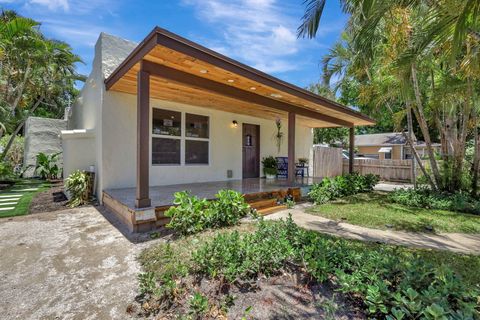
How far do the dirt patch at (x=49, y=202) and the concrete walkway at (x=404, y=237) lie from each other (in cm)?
573

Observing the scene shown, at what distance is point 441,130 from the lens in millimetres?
8062

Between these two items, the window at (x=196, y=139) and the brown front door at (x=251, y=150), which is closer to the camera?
the window at (x=196, y=139)

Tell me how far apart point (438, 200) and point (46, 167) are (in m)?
14.3

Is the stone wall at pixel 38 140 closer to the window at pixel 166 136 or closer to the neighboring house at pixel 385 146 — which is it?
the window at pixel 166 136

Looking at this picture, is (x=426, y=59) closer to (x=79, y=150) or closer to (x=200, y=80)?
(x=200, y=80)

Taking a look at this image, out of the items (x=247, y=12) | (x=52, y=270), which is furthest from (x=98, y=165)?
(x=247, y=12)

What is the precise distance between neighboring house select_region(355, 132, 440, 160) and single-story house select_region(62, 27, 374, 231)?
14352 millimetres

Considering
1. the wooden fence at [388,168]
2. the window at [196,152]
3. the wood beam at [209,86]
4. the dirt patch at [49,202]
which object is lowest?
the dirt patch at [49,202]

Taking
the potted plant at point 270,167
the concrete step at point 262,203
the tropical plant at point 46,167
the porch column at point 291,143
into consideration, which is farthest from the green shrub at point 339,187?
the tropical plant at point 46,167

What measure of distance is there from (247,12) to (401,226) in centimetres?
620

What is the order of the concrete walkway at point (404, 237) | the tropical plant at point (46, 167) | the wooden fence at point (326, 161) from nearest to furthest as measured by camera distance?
the concrete walkway at point (404, 237), the tropical plant at point (46, 167), the wooden fence at point (326, 161)

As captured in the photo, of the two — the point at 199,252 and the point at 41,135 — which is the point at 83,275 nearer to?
the point at 199,252

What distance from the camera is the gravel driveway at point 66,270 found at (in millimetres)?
2246

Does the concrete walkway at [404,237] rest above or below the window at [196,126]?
below
